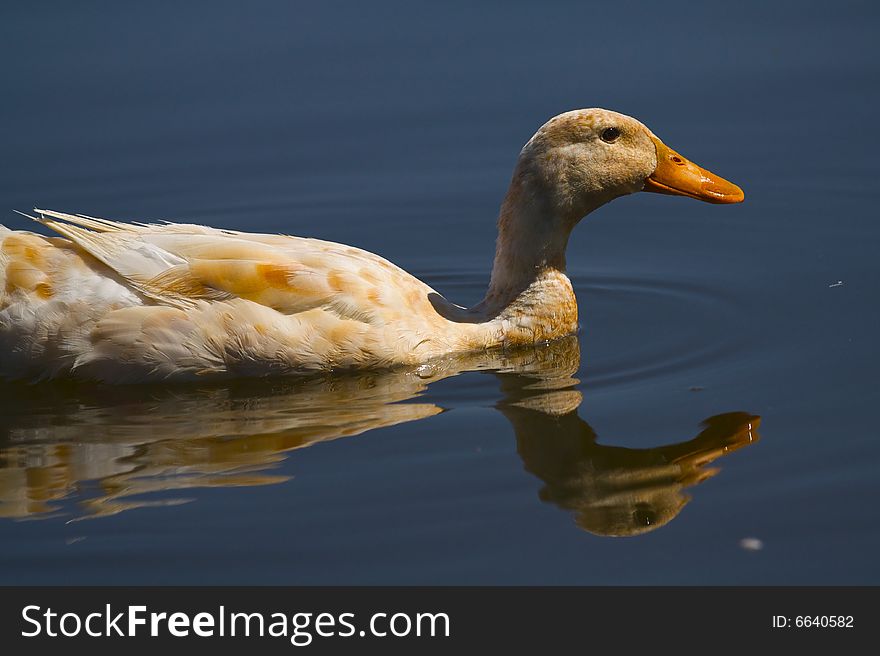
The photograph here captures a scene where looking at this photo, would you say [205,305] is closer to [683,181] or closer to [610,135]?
[610,135]

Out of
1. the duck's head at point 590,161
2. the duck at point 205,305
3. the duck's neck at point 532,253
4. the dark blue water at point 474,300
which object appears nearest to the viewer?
the dark blue water at point 474,300

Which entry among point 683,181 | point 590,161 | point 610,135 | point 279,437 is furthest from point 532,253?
point 279,437

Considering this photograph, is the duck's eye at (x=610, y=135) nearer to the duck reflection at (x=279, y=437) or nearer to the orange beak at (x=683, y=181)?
the orange beak at (x=683, y=181)

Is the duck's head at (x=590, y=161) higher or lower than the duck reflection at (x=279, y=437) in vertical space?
higher

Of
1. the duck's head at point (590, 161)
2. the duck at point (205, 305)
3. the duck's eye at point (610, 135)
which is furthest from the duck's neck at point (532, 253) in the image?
the duck's eye at point (610, 135)

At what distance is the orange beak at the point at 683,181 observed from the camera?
331 inches

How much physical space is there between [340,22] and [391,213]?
2871 mm

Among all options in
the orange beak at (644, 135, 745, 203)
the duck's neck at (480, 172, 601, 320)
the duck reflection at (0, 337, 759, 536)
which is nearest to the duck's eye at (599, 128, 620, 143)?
the orange beak at (644, 135, 745, 203)

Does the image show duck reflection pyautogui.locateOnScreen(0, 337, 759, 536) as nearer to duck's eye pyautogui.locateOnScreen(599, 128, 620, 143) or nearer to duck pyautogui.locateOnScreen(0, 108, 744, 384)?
duck pyautogui.locateOnScreen(0, 108, 744, 384)

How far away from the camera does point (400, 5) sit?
12719mm

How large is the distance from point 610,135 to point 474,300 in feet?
5.29

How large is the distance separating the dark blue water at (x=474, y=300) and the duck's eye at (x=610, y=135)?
1.10 m

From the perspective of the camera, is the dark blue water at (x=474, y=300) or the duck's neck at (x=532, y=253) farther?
the duck's neck at (x=532, y=253)

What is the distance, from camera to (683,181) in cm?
847
